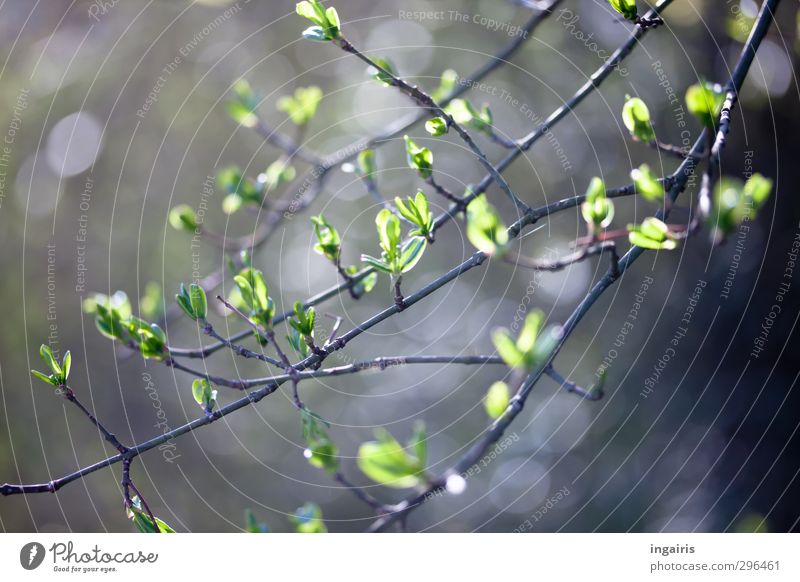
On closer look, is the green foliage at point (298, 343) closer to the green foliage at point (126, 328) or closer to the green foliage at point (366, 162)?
the green foliage at point (126, 328)

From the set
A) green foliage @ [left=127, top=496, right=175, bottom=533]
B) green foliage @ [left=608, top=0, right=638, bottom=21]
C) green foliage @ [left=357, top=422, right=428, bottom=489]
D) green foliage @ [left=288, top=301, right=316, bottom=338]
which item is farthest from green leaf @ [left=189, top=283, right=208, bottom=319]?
green foliage @ [left=608, top=0, right=638, bottom=21]

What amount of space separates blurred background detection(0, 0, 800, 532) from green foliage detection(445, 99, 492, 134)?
0.79 metres

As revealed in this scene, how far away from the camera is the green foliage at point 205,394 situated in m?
0.71

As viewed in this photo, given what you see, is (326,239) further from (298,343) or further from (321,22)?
(321,22)

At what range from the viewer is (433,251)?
2.58m

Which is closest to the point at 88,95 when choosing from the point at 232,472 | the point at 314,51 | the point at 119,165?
the point at 119,165

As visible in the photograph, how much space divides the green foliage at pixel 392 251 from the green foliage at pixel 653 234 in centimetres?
20

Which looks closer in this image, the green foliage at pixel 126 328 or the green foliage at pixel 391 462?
the green foliage at pixel 391 462

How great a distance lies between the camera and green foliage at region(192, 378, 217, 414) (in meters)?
0.71

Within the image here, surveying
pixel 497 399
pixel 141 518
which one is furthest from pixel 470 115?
pixel 141 518

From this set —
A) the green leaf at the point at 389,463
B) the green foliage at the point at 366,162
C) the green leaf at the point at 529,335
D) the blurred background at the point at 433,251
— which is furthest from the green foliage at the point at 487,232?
the blurred background at the point at 433,251

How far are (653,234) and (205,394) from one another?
49cm

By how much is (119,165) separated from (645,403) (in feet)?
6.23

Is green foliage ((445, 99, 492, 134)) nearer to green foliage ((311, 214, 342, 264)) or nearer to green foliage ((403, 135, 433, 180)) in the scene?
green foliage ((403, 135, 433, 180))
